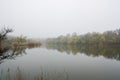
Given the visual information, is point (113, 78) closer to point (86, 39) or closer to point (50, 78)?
point (50, 78)

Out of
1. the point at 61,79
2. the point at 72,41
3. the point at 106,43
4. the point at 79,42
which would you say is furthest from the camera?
the point at 72,41

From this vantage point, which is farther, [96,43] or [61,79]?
[96,43]

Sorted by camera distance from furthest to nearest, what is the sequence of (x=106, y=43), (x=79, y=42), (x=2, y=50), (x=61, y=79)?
1. (x=79, y=42)
2. (x=106, y=43)
3. (x=61, y=79)
4. (x=2, y=50)

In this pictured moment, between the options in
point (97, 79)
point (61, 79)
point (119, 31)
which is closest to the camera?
point (61, 79)

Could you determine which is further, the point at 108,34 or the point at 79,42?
the point at 79,42

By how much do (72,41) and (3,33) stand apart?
99.8 metres

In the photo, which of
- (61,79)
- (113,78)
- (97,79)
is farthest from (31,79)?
(113,78)

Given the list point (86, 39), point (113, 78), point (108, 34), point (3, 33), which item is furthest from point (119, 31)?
point (3, 33)

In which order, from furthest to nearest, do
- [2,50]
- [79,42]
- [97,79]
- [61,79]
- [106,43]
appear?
[79,42] < [106,43] < [97,79] < [61,79] < [2,50]

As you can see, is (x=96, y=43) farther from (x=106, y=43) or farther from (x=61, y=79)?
(x=61, y=79)

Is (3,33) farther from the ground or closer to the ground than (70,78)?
farther from the ground

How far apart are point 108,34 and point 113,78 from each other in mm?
79917

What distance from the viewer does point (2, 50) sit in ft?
17.6

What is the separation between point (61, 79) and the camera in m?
11.6
